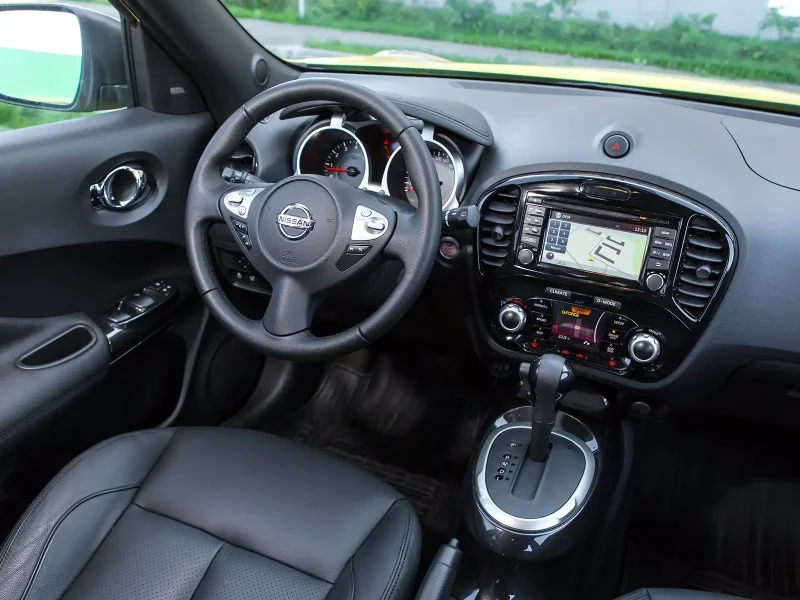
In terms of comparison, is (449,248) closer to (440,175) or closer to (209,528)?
(440,175)

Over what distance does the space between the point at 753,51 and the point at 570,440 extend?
88 cm

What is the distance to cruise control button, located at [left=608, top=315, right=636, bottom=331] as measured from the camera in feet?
4.84

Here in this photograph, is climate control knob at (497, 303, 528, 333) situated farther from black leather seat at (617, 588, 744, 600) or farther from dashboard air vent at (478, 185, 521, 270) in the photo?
black leather seat at (617, 588, 744, 600)

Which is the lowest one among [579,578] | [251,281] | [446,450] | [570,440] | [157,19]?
[446,450]

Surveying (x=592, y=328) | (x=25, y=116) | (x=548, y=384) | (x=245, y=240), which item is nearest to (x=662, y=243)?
(x=592, y=328)

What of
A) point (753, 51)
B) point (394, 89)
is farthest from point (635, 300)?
point (394, 89)

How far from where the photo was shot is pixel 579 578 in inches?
59.9

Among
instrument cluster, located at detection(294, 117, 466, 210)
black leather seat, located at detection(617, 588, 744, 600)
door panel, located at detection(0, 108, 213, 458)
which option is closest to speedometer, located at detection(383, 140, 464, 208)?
instrument cluster, located at detection(294, 117, 466, 210)

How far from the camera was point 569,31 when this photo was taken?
5.18 ft

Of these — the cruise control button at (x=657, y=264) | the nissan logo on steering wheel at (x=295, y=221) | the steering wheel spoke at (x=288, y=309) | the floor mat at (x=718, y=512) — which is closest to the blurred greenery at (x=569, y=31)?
the cruise control button at (x=657, y=264)

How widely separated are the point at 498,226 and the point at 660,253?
0.33 m

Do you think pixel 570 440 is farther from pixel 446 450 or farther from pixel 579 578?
pixel 446 450

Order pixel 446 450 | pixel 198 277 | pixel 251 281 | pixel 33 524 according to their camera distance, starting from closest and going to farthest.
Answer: pixel 33 524 < pixel 198 277 < pixel 251 281 < pixel 446 450

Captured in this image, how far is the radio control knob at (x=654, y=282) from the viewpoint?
54.6 inches
